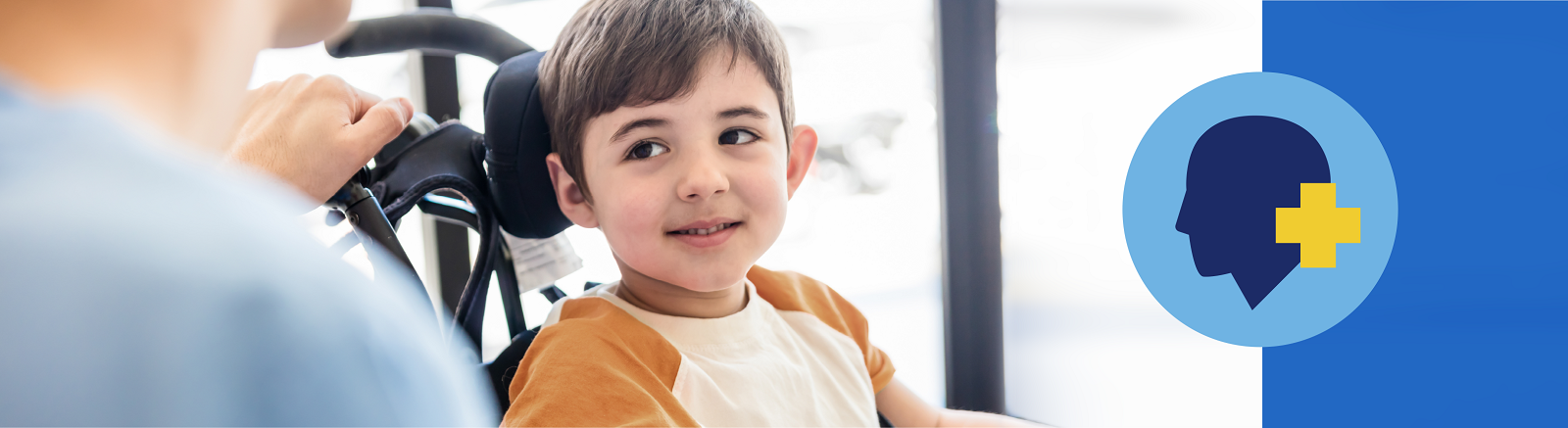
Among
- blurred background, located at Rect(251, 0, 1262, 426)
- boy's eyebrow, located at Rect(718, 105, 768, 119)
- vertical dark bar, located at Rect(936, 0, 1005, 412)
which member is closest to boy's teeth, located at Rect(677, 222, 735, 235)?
boy's eyebrow, located at Rect(718, 105, 768, 119)

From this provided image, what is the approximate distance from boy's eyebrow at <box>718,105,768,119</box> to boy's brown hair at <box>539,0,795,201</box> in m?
0.04

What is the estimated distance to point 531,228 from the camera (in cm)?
89

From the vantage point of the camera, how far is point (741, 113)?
81 centimetres

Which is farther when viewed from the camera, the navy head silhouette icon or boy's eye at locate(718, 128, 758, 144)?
the navy head silhouette icon

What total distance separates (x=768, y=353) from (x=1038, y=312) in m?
1.48

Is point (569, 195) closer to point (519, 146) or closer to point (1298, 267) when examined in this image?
point (519, 146)

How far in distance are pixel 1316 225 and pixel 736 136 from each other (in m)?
1.46

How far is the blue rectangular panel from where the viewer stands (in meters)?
1.36

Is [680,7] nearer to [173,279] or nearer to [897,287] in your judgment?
[173,279]

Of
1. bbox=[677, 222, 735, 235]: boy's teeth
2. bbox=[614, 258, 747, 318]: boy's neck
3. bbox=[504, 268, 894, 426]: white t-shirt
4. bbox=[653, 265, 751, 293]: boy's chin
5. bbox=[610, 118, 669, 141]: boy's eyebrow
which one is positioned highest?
bbox=[610, 118, 669, 141]: boy's eyebrow

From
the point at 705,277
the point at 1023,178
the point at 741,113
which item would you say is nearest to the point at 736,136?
the point at 741,113

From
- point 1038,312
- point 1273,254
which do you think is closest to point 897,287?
point 1038,312

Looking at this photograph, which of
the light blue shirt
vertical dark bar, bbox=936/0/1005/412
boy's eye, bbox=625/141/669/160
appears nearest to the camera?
the light blue shirt

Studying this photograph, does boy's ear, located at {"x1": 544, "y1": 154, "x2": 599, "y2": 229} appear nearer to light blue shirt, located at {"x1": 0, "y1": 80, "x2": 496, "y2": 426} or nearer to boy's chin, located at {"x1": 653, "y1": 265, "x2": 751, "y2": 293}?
boy's chin, located at {"x1": 653, "y1": 265, "x2": 751, "y2": 293}
